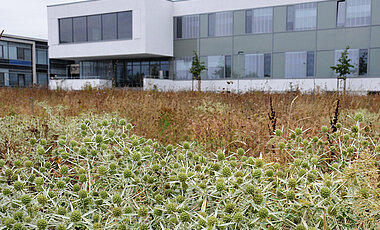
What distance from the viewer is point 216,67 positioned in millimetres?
26984

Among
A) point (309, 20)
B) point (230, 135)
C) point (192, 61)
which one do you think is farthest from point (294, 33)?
point (230, 135)

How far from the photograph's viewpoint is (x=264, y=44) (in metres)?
25.3

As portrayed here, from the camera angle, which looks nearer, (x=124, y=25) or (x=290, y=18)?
(x=290, y=18)

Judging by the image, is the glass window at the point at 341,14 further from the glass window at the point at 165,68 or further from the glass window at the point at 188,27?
the glass window at the point at 165,68

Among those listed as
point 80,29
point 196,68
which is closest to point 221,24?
point 196,68

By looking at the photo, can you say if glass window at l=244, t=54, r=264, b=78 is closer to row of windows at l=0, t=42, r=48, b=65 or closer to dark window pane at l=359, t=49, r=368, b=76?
dark window pane at l=359, t=49, r=368, b=76

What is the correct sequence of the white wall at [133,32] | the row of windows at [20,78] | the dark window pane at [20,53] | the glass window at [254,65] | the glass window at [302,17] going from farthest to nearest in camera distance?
the dark window pane at [20,53] → the row of windows at [20,78] → the white wall at [133,32] → the glass window at [254,65] → the glass window at [302,17]

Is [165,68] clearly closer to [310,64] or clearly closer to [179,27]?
[179,27]

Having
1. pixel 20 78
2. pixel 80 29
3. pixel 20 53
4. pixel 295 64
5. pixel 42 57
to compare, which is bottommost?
pixel 20 78

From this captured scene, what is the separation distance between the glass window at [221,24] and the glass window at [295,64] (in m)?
5.21

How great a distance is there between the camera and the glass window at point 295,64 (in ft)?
79.1

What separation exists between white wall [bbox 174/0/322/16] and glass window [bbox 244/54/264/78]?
3.89m

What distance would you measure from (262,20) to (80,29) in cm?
1638

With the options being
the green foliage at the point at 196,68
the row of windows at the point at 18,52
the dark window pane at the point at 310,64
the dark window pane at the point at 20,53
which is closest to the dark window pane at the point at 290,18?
the dark window pane at the point at 310,64
